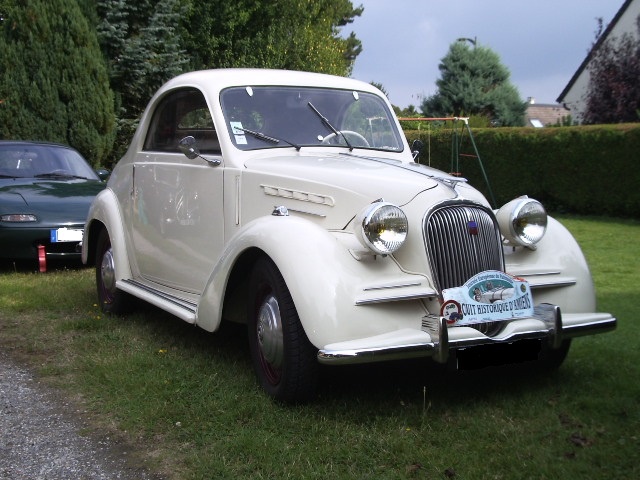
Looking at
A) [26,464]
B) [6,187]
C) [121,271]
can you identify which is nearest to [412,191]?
[26,464]

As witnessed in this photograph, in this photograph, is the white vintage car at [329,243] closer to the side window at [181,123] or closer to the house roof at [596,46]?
the side window at [181,123]

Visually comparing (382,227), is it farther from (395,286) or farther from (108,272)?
(108,272)

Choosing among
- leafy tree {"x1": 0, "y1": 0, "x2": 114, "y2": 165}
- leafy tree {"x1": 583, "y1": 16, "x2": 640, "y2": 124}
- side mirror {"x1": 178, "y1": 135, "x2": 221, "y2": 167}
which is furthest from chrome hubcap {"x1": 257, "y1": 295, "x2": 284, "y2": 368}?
leafy tree {"x1": 583, "y1": 16, "x2": 640, "y2": 124}

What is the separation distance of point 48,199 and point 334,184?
16.7ft

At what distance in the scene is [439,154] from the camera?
1680 cm

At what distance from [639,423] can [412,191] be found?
1.58m

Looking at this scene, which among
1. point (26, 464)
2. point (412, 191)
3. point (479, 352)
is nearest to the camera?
point (26, 464)

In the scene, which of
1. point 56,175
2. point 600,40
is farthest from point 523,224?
point 600,40

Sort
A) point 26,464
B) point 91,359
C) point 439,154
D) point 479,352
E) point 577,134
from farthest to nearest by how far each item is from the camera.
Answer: point 439,154 → point 577,134 → point 91,359 → point 479,352 → point 26,464

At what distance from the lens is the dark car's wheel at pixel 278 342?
12.6 ft

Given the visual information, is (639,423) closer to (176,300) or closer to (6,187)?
(176,300)

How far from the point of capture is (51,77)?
16.2 meters

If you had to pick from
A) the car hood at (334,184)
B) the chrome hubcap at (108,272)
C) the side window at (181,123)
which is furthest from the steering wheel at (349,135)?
the chrome hubcap at (108,272)

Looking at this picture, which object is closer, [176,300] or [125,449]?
[125,449]
